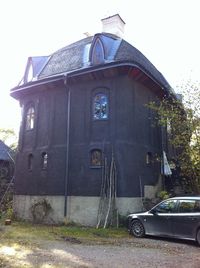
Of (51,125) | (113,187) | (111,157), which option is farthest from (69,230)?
(51,125)

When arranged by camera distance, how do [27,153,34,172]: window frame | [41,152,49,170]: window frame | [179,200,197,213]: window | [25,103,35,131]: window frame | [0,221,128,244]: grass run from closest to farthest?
1. [179,200,197,213]: window
2. [0,221,128,244]: grass
3. [41,152,49,170]: window frame
4. [27,153,34,172]: window frame
5. [25,103,35,131]: window frame

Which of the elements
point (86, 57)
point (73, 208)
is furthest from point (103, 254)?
point (86, 57)

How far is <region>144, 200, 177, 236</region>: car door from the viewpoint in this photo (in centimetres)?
1180

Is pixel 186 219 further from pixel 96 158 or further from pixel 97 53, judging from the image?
pixel 97 53

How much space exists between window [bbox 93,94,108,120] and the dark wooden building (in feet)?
0.18

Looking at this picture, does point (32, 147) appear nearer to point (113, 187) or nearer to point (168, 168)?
point (113, 187)

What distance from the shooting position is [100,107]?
17.2 m

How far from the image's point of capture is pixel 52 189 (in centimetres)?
1738

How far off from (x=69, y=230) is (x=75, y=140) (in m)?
5.11

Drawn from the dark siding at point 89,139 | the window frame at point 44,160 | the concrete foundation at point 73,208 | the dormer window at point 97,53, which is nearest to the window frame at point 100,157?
the dark siding at point 89,139

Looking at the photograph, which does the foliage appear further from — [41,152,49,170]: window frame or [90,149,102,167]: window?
[41,152,49,170]: window frame

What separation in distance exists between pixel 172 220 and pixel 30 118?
11.7m

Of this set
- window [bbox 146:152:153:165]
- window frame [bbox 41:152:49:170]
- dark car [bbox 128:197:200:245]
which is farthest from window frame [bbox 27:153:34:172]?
dark car [bbox 128:197:200:245]

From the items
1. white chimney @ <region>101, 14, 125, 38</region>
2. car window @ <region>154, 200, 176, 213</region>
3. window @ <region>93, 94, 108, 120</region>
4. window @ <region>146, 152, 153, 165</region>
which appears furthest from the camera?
white chimney @ <region>101, 14, 125, 38</region>
